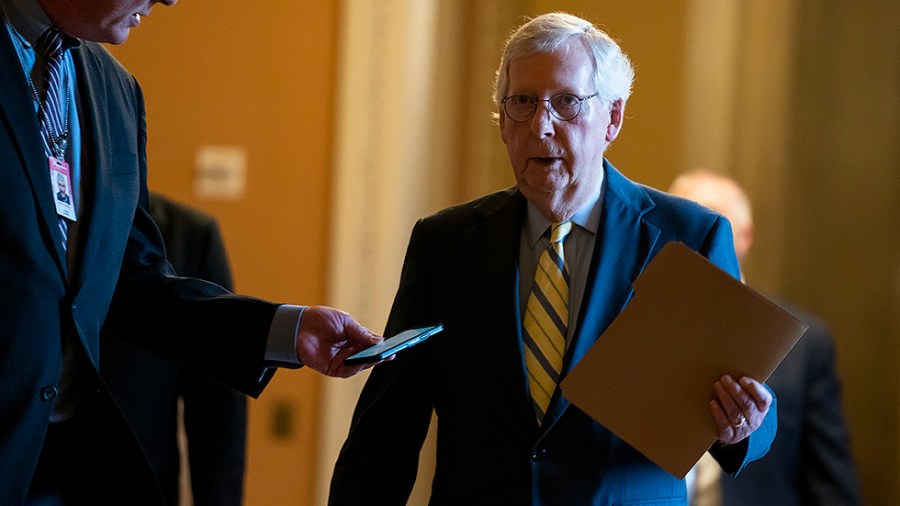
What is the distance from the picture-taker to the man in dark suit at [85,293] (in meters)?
2.15

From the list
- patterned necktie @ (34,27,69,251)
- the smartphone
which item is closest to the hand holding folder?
the smartphone

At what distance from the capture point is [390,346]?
7.02 ft

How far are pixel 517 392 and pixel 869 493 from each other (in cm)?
333

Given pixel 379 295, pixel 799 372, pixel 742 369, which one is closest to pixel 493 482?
pixel 742 369

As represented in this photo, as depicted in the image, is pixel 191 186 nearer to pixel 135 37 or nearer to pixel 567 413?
pixel 135 37

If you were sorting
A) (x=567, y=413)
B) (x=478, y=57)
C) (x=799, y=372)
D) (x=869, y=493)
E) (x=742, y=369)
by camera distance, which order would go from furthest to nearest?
(x=478, y=57)
(x=869, y=493)
(x=799, y=372)
(x=567, y=413)
(x=742, y=369)

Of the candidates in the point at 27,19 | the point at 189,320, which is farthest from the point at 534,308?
the point at 27,19

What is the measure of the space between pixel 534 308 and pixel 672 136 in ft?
10.1

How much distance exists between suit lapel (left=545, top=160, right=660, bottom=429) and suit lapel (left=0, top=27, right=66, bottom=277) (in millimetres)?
1054

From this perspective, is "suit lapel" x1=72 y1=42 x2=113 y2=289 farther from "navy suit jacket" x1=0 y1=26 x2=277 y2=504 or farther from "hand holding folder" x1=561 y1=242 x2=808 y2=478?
"hand holding folder" x1=561 y1=242 x2=808 y2=478

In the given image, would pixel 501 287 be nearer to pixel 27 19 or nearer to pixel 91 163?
pixel 91 163

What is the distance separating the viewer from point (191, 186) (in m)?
5.36

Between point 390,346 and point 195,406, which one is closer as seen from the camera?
point 390,346

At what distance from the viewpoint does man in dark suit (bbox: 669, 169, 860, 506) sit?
4.23 meters
